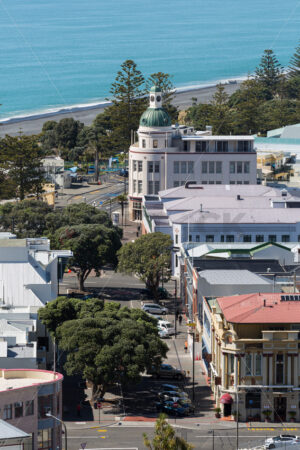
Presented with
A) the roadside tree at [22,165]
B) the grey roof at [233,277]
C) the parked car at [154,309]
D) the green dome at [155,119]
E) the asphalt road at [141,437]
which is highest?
the green dome at [155,119]

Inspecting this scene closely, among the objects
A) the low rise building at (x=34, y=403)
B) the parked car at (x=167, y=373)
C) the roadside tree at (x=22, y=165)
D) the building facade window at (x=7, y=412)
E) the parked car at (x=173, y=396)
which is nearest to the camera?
the building facade window at (x=7, y=412)

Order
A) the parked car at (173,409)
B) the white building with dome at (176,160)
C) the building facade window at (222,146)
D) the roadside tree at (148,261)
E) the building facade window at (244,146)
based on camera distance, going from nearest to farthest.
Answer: the parked car at (173,409) → the roadside tree at (148,261) → the white building with dome at (176,160) → the building facade window at (222,146) → the building facade window at (244,146)

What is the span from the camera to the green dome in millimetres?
112938

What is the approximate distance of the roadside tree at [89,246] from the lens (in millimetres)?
84312

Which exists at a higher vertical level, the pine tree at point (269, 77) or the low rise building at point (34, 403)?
the pine tree at point (269, 77)

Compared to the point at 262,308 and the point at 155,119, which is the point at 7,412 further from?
the point at 155,119

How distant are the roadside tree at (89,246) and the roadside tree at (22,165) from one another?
95.0 ft

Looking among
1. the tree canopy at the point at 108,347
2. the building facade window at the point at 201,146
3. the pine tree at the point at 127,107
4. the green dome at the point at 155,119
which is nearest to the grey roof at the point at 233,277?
the tree canopy at the point at 108,347

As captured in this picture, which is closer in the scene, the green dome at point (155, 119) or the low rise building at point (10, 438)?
the low rise building at point (10, 438)

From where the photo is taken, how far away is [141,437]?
54656 mm

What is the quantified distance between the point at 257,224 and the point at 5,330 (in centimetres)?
3337

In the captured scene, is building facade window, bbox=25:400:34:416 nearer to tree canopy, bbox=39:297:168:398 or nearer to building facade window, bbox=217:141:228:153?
tree canopy, bbox=39:297:168:398

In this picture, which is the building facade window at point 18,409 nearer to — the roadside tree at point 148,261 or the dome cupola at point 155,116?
the roadside tree at point 148,261

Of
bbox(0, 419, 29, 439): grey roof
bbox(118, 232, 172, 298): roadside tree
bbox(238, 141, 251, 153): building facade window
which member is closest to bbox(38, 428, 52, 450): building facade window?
bbox(0, 419, 29, 439): grey roof
